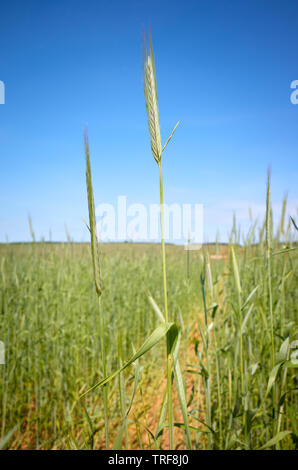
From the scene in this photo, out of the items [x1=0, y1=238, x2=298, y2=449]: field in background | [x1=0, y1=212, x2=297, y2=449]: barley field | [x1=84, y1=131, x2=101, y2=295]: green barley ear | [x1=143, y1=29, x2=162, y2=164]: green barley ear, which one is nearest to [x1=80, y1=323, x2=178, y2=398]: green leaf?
[x1=84, y1=131, x2=101, y2=295]: green barley ear

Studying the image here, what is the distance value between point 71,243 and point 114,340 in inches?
34.8

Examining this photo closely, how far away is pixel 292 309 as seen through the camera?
153 cm

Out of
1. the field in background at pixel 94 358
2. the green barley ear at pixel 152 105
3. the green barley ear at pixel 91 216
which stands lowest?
the field in background at pixel 94 358

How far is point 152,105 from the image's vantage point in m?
0.40

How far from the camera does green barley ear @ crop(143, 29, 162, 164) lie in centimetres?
40

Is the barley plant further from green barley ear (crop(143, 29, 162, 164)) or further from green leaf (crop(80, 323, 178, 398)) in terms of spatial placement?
green barley ear (crop(143, 29, 162, 164))

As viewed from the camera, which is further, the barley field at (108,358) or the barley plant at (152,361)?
the barley field at (108,358)

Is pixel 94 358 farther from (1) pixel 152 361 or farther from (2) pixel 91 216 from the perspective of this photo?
(2) pixel 91 216

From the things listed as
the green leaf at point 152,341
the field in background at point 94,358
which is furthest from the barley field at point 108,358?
the green leaf at point 152,341

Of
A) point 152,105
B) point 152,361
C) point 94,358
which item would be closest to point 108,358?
point 94,358

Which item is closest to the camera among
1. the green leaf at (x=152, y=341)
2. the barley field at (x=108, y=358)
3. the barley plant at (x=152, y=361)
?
the green leaf at (x=152, y=341)

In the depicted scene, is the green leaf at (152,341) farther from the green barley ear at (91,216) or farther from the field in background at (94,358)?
the field in background at (94,358)

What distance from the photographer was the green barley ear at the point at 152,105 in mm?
397
